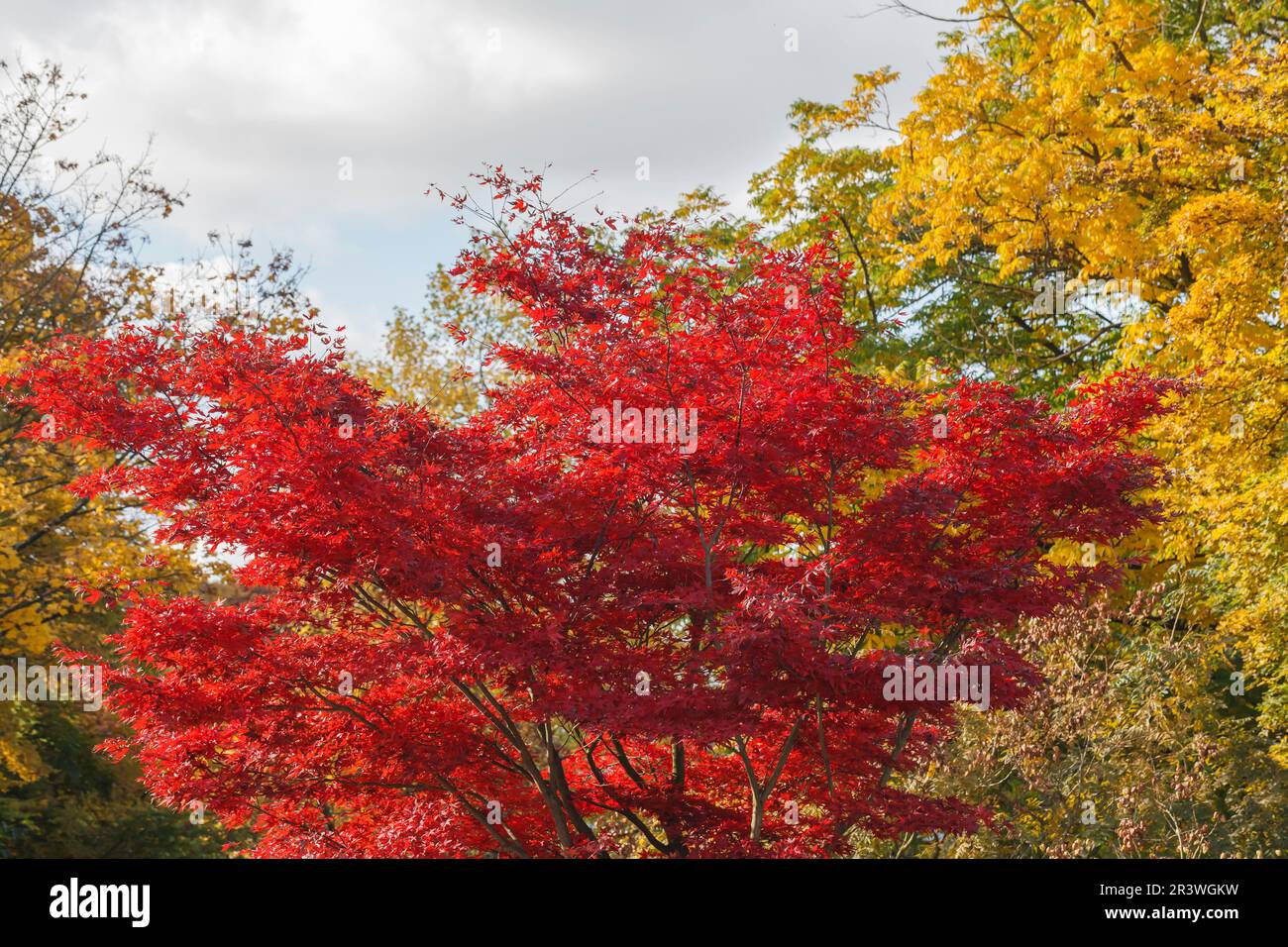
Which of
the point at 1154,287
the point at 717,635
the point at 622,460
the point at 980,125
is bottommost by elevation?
the point at 717,635

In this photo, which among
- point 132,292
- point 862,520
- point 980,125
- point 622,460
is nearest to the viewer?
point 622,460

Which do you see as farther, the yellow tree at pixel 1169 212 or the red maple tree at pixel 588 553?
the yellow tree at pixel 1169 212

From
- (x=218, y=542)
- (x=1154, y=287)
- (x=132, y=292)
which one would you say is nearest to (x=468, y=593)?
(x=218, y=542)

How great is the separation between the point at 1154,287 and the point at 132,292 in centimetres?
1338

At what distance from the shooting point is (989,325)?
17547mm

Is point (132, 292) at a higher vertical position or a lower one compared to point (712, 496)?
higher

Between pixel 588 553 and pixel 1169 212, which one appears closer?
pixel 588 553

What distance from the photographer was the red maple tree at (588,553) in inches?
274

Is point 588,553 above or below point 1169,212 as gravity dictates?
below

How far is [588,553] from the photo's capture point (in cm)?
788

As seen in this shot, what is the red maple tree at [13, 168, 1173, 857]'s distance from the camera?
6.97m

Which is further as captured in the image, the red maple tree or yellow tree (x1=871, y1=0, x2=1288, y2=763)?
yellow tree (x1=871, y1=0, x2=1288, y2=763)

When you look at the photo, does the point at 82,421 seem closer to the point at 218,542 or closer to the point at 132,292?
the point at 218,542

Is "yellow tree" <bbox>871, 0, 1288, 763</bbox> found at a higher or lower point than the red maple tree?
higher
